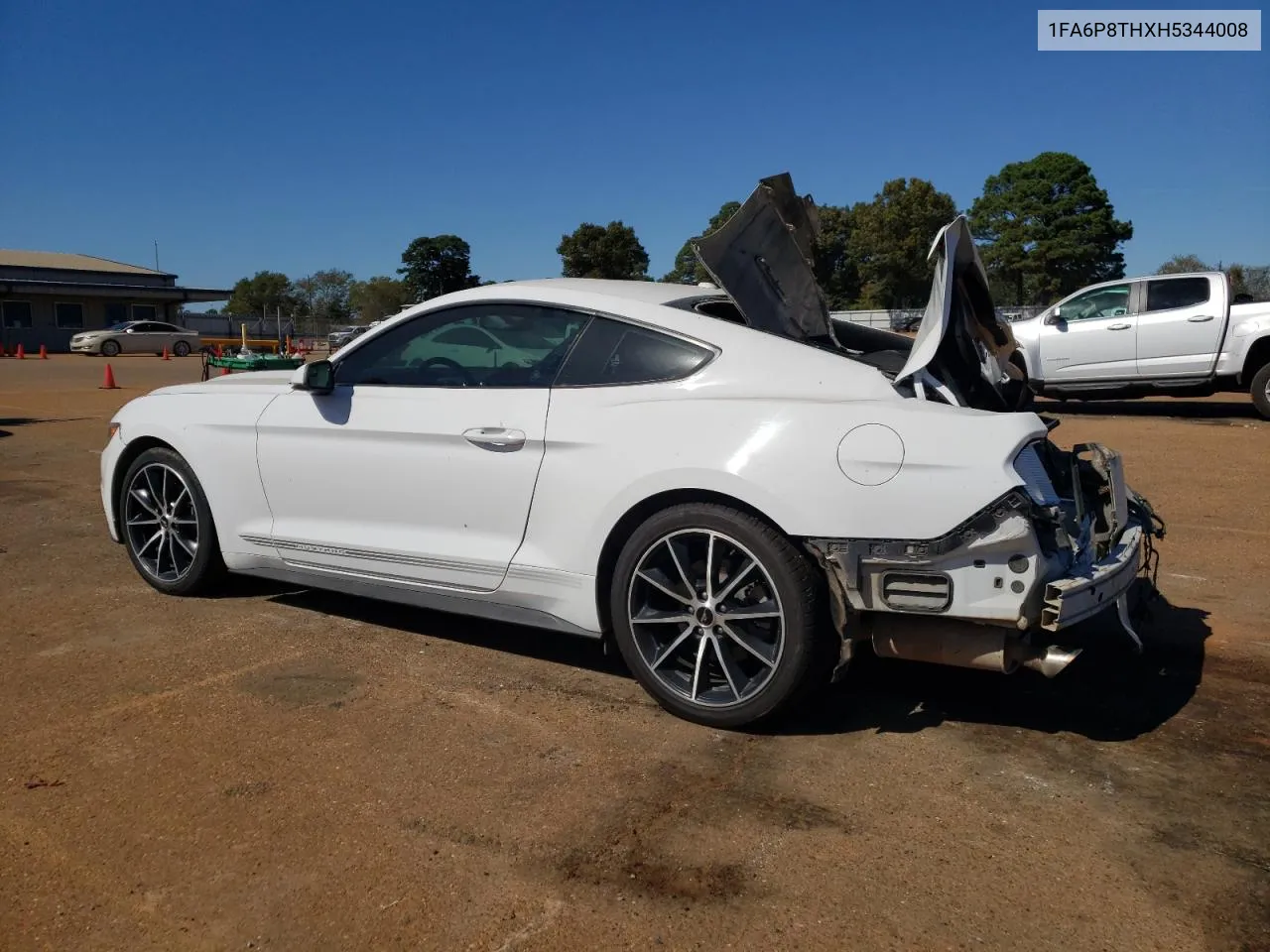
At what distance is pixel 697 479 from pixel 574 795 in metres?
1.07

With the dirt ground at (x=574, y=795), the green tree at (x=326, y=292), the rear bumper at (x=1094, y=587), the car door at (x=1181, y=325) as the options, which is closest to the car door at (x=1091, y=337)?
the car door at (x=1181, y=325)

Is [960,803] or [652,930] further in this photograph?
[960,803]

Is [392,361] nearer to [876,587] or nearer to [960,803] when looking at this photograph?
[876,587]

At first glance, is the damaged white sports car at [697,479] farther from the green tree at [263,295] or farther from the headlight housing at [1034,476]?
the green tree at [263,295]

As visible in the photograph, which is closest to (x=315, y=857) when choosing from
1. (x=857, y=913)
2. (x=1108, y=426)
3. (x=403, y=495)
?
(x=857, y=913)

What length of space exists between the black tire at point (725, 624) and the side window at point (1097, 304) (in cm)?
1167

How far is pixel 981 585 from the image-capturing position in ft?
9.91

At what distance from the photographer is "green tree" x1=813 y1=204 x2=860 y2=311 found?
219 ft

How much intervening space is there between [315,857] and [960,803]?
180 centimetres

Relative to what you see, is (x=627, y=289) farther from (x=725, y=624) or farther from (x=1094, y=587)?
(x=1094, y=587)

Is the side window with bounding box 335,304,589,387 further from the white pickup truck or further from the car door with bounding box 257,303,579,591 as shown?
the white pickup truck

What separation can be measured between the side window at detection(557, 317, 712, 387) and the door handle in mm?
263

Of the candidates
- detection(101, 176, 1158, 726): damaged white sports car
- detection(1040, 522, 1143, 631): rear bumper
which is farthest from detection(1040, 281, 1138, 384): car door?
detection(1040, 522, 1143, 631): rear bumper

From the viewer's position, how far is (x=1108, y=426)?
39.8 feet
